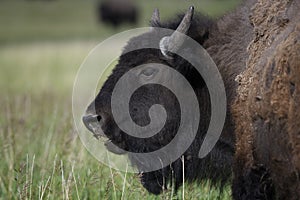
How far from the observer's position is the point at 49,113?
9.61 m

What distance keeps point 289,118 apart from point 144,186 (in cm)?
199

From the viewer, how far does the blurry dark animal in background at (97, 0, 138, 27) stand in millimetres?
49259

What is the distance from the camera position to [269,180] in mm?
3137

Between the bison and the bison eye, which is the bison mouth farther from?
the bison eye

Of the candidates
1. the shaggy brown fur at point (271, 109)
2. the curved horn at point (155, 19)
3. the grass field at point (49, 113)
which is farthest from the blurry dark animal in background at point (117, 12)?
the shaggy brown fur at point (271, 109)

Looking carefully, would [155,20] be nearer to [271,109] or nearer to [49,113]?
[271,109]

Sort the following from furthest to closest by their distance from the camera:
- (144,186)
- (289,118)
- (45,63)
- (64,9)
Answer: (64,9), (45,63), (144,186), (289,118)

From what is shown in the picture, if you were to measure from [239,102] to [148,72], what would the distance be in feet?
3.73

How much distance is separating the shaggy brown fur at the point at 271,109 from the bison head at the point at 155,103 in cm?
76

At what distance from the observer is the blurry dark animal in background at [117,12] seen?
49.3 meters

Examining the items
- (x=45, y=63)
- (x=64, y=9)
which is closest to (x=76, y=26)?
(x=64, y=9)

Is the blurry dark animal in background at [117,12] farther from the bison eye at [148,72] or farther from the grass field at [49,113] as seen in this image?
the bison eye at [148,72]

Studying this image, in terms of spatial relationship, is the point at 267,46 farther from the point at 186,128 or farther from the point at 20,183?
the point at 20,183

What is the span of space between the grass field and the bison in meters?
0.31
